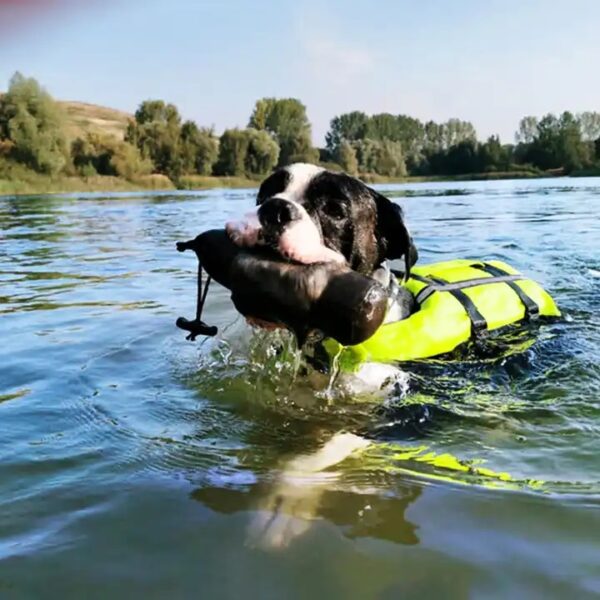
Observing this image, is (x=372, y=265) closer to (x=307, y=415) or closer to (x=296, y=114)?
(x=307, y=415)

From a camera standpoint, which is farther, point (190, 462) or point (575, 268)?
point (575, 268)

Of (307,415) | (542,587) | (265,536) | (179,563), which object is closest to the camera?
(542,587)

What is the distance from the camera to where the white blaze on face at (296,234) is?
3105mm

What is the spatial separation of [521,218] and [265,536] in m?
15.2

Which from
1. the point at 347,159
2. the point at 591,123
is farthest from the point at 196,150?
the point at 591,123

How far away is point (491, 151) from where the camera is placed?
8506 cm

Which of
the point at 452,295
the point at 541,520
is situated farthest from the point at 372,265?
the point at 541,520

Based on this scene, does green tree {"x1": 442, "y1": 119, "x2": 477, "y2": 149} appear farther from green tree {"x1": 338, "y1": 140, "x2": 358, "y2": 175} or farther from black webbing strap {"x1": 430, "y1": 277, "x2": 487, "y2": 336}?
black webbing strap {"x1": 430, "y1": 277, "x2": 487, "y2": 336}

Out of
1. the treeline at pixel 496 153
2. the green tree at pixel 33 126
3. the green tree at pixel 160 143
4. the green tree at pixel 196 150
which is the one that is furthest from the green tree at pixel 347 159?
the green tree at pixel 33 126

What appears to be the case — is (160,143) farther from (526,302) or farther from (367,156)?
(526,302)

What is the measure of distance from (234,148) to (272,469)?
222ft

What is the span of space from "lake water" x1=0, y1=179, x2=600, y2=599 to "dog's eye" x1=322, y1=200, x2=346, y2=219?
40.7 inches

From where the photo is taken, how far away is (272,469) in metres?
3.12

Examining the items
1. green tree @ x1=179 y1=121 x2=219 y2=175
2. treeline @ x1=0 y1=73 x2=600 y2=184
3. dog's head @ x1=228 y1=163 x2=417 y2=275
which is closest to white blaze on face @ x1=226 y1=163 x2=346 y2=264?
dog's head @ x1=228 y1=163 x2=417 y2=275
